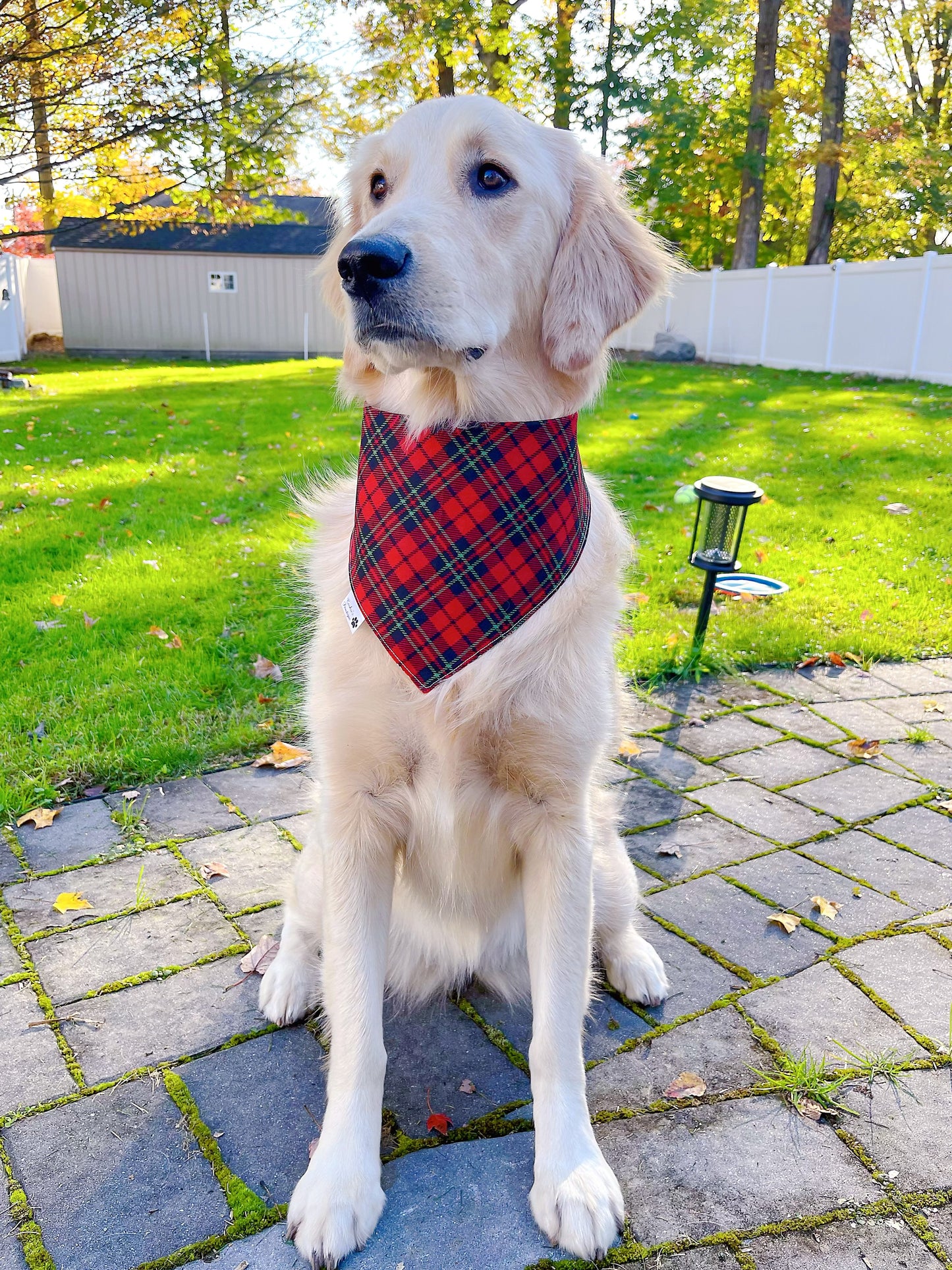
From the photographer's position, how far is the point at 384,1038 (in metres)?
2.27

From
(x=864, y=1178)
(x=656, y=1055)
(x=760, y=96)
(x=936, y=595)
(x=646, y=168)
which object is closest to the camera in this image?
(x=864, y=1178)

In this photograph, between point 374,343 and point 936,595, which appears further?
point 936,595

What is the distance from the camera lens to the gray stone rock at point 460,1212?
167 cm

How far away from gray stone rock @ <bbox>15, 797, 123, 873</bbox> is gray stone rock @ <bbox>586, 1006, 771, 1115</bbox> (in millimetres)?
1680

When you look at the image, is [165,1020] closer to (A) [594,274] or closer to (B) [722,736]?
(A) [594,274]

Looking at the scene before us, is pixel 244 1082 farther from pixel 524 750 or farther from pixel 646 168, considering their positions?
pixel 646 168

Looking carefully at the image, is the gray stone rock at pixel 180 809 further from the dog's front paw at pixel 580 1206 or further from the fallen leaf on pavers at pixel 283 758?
the dog's front paw at pixel 580 1206

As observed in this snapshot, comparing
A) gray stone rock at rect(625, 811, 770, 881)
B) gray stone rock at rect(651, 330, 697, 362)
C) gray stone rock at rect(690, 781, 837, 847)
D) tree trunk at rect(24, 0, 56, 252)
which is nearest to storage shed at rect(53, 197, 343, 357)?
gray stone rock at rect(651, 330, 697, 362)

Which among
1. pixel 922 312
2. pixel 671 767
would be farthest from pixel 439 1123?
pixel 922 312

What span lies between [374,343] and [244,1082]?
166cm

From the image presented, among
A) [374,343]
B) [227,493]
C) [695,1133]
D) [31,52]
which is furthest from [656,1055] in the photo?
[31,52]

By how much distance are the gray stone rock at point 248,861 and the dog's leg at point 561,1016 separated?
95 cm

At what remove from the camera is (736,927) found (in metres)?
2.61

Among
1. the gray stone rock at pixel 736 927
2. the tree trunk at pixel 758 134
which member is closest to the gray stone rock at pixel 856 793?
the gray stone rock at pixel 736 927
